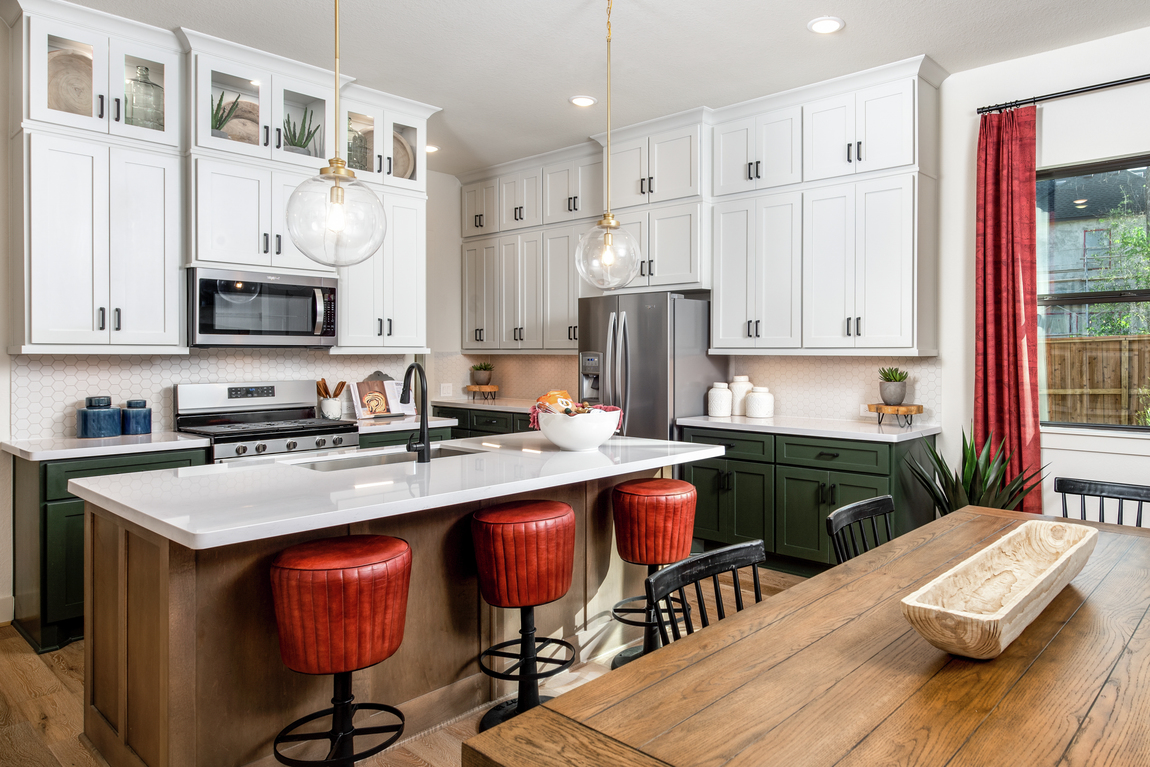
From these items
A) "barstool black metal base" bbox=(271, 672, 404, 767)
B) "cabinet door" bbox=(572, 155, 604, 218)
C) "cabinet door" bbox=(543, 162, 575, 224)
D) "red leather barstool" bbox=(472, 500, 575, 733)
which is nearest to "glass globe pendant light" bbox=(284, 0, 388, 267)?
"red leather barstool" bbox=(472, 500, 575, 733)

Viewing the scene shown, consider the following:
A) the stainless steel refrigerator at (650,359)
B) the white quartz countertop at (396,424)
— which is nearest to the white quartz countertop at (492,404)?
the stainless steel refrigerator at (650,359)

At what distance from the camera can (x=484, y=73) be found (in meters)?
3.97

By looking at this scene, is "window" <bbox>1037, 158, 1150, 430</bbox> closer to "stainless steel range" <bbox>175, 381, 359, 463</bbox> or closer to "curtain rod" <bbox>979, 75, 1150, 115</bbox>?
"curtain rod" <bbox>979, 75, 1150, 115</bbox>

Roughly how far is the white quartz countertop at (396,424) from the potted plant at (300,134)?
1.58 metres

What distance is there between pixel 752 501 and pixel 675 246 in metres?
1.70

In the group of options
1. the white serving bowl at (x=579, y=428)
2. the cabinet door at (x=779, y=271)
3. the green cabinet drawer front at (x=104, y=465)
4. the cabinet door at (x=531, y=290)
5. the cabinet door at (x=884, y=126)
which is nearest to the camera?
the white serving bowl at (x=579, y=428)

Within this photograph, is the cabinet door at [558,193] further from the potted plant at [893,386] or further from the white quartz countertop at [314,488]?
the white quartz countertop at [314,488]

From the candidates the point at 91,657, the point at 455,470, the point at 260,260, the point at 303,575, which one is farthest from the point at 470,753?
the point at 260,260

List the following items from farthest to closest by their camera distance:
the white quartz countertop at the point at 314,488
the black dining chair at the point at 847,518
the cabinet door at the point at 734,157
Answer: the cabinet door at the point at 734,157, the black dining chair at the point at 847,518, the white quartz countertop at the point at 314,488

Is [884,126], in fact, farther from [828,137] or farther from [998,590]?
[998,590]

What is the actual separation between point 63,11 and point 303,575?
3.03 metres

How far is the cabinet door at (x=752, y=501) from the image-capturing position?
4.12m

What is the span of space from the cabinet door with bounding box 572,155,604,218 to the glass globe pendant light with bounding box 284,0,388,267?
3.17 m

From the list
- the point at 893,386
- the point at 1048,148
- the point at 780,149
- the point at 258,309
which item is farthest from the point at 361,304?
the point at 1048,148
